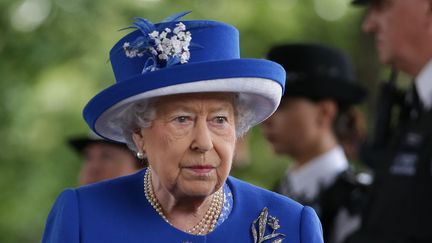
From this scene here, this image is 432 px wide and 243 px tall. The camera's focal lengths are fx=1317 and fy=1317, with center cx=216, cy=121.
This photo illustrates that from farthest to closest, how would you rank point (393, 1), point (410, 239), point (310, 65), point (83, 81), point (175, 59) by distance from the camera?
point (83, 81) < point (310, 65) < point (393, 1) < point (410, 239) < point (175, 59)

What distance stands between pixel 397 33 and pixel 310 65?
138 centimetres

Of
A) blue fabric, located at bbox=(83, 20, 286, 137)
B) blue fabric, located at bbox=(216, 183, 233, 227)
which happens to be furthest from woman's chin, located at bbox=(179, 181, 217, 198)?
blue fabric, located at bbox=(83, 20, 286, 137)

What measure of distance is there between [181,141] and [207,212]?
1.15ft

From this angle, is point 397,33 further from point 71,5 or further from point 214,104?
point 71,5

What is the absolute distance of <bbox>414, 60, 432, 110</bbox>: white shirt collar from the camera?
21.8 feet

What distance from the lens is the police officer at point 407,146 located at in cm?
646

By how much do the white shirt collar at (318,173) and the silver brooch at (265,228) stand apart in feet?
10.3

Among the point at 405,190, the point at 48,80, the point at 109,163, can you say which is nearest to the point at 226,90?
the point at 405,190

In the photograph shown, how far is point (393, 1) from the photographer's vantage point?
6855 mm

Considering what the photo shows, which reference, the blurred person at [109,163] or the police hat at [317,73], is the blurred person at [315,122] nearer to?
the police hat at [317,73]

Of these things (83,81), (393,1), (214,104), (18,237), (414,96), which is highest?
(214,104)

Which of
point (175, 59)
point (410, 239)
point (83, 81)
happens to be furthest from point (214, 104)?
point (83, 81)

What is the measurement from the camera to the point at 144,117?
4531mm

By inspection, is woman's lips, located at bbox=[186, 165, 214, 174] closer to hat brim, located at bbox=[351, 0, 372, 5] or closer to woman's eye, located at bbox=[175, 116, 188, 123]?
woman's eye, located at bbox=[175, 116, 188, 123]
